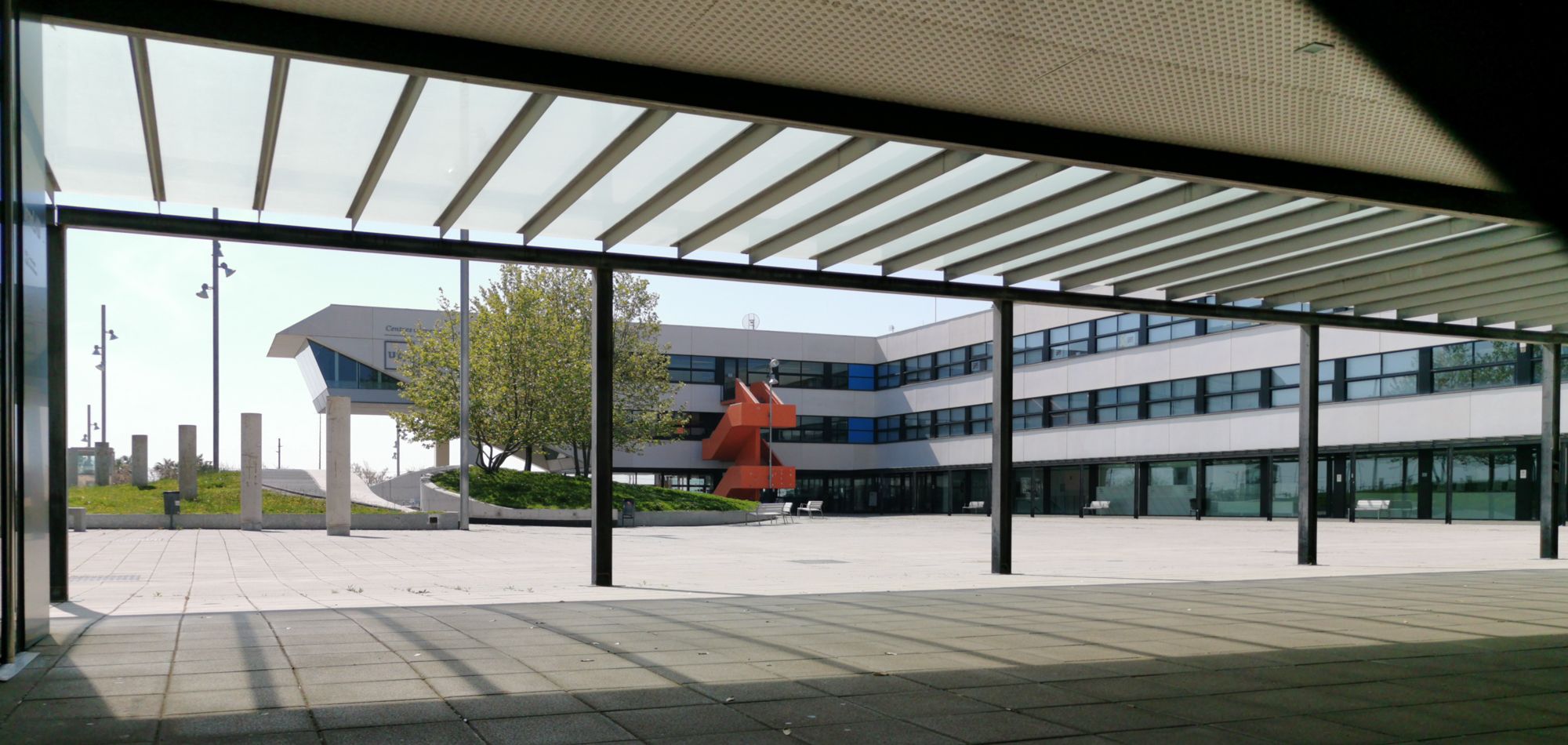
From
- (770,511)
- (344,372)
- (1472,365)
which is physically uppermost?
(1472,365)

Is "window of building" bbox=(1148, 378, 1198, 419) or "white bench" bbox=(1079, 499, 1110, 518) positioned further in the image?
"white bench" bbox=(1079, 499, 1110, 518)

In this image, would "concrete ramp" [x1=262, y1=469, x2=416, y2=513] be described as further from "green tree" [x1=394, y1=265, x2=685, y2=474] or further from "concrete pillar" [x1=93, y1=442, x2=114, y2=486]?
"concrete pillar" [x1=93, y1=442, x2=114, y2=486]

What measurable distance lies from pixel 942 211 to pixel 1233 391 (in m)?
35.1

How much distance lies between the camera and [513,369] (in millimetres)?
41594

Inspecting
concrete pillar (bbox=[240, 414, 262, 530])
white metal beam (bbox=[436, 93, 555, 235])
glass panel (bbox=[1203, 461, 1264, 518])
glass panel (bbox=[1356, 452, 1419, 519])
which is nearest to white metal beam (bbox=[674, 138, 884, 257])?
white metal beam (bbox=[436, 93, 555, 235])

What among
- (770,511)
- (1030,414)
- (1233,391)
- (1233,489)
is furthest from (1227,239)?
(1030,414)

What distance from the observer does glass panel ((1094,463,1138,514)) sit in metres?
47.1

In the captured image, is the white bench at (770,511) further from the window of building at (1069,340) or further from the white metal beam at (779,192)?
the white metal beam at (779,192)

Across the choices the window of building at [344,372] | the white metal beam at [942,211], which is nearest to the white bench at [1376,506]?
the white metal beam at [942,211]

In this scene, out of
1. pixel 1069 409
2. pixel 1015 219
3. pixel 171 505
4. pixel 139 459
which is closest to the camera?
pixel 1015 219

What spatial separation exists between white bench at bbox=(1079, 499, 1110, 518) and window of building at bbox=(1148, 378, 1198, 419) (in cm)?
402

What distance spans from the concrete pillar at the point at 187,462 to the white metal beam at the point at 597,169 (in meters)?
25.2

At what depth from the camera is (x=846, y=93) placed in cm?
754

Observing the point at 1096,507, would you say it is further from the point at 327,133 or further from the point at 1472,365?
the point at 327,133
